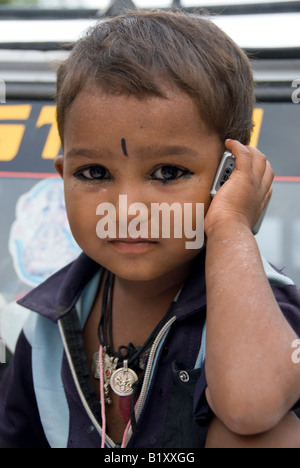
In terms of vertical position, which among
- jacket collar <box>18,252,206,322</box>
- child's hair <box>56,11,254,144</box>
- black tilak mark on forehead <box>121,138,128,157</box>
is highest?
child's hair <box>56,11,254,144</box>

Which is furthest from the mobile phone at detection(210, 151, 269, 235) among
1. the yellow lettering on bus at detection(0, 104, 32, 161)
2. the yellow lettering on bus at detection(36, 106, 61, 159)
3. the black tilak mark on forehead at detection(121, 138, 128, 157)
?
the yellow lettering on bus at detection(0, 104, 32, 161)

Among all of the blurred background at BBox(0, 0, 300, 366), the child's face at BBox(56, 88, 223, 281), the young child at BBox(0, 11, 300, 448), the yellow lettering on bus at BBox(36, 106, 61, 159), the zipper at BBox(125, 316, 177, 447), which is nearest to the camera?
the young child at BBox(0, 11, 300, 448)

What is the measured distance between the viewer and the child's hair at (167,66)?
1.22 meters

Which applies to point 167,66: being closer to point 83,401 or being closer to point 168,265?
point 168,265

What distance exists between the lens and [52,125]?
2.12 m

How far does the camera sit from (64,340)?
1.51 metres

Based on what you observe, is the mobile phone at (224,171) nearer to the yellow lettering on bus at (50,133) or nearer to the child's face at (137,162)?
the child's face at (137,162)

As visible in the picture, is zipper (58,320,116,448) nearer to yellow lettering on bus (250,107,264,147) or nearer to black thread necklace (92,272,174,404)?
black thread necklace (92,272,174,404)

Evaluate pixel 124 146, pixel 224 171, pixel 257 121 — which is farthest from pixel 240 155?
pixel 257 121

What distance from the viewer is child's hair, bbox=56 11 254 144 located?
1.22m

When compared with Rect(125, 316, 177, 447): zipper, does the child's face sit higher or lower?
higher

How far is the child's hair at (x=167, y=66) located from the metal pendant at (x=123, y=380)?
2.17 ft

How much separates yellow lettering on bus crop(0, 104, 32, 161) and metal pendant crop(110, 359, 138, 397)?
1051 millimetres

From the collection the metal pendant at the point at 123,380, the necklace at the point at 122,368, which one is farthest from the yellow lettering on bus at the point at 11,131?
the metal pendant at the point at 123,380
